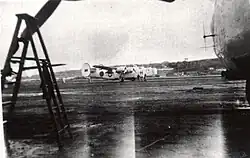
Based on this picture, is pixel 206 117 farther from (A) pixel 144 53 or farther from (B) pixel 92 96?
(B) pixel 92 96

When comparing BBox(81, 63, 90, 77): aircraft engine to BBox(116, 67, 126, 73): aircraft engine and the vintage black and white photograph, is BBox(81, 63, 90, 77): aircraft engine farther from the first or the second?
BBox(116, 67, 126, 73): aircraft engine

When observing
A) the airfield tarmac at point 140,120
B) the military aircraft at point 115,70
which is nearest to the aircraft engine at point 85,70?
the military aircraft at point 115,70

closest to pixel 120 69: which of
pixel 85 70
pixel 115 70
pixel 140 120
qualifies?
pixel 115 70

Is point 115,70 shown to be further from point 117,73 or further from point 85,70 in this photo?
point 85,70

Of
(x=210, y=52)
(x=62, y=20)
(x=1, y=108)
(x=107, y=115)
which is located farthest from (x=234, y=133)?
(x=1, y=108)

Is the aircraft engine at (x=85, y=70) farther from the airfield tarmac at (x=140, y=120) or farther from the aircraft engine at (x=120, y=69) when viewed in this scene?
the aircraft engine at (x=120, y=69)

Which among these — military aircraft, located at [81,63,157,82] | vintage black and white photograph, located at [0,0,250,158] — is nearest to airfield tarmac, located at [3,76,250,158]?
vintage black and white photograph, located at [0,0,250,158]
